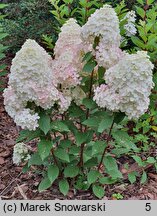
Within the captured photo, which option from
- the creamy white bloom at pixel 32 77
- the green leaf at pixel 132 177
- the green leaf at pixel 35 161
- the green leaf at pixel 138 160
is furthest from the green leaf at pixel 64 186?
the creamy white bloom at pixel 32 77

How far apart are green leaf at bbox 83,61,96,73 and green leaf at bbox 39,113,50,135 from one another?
0.37 meters

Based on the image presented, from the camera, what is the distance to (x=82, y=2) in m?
3.40

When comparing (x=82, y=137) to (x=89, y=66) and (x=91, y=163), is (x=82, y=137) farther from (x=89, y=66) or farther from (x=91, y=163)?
(x=89, y=66)

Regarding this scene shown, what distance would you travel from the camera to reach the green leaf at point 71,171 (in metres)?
2.90

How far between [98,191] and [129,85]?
989 mm

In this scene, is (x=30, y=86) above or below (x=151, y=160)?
above

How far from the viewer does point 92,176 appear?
9.41 feet

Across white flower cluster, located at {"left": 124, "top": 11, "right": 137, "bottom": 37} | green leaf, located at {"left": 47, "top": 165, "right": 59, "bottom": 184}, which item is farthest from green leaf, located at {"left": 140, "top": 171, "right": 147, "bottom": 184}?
white flower cluster, located at {"left": 124, "top": 11, "right": 137, "bottom": 37}

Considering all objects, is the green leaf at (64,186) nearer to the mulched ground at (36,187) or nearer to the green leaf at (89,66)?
the mulched ground at (36,187)

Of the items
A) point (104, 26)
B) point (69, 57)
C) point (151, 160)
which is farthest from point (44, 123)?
point (151, 160)

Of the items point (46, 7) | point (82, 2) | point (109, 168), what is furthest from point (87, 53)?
point (46, 7)

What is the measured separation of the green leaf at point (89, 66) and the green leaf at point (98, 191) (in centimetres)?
92

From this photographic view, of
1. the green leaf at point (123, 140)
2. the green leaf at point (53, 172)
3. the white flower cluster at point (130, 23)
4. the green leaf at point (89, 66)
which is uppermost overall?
the green leaf at point (89, 66)

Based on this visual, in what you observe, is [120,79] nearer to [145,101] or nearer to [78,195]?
[145,101]
